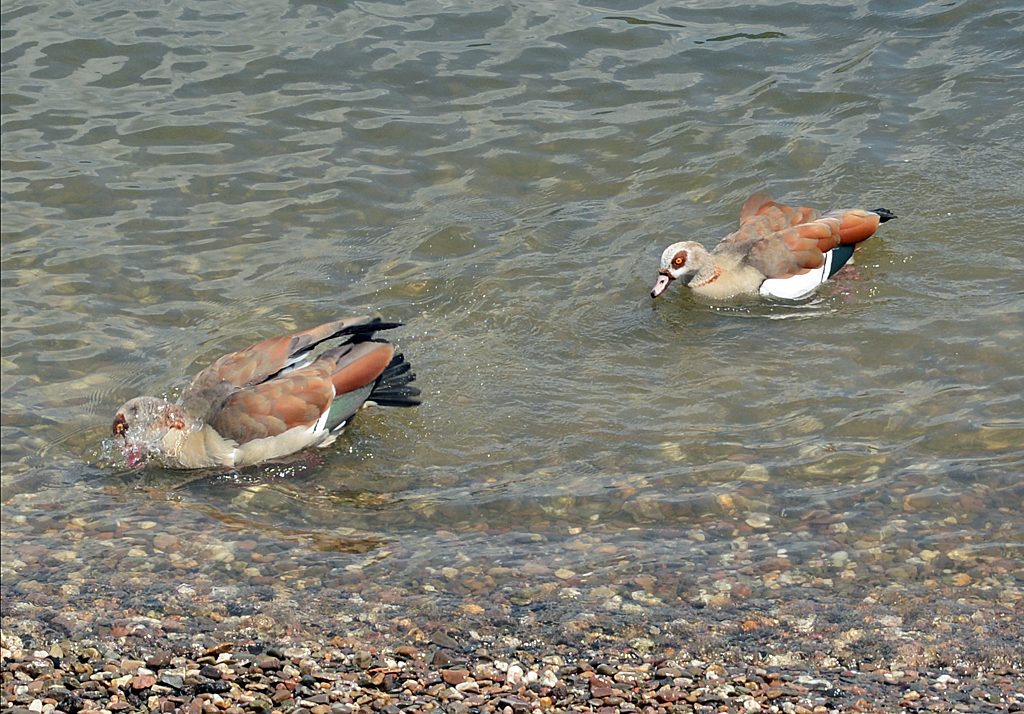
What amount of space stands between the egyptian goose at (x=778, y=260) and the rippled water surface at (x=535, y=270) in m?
0.18

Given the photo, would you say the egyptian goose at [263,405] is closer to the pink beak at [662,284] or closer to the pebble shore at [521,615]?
the pebble shore at [521,615]

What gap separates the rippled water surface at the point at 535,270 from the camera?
7.09 meters

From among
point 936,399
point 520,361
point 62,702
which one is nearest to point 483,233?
point 520,361

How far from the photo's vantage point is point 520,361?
8883mm

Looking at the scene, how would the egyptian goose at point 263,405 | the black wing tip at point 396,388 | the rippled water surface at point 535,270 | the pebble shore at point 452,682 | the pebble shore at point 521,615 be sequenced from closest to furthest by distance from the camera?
the pebble shore at point 452,682 → the pebble shore at point 521,615 → the rippled water surface at point 535,270 → the egyptian goose at point 263,405 → the black wing tip at point 396,388

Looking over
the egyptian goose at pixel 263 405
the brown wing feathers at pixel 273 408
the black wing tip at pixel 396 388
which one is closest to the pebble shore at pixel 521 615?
the egyptian goose at pixel 263 405

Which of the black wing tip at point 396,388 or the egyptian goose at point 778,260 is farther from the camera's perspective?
the egyptian goose at point 778,260

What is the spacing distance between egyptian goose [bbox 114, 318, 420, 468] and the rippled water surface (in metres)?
0.20

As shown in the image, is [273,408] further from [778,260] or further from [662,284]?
[778,260]

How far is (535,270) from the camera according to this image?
1008cm

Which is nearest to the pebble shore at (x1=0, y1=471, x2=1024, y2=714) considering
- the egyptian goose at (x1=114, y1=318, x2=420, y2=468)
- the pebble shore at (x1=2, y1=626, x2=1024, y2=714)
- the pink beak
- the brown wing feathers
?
the pebble shore at (x1=2, y1=626, x2=1024, y2=714)

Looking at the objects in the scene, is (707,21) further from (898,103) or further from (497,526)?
(497,526)

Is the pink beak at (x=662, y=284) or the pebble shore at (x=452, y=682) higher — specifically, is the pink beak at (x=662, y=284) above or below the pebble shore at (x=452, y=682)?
above

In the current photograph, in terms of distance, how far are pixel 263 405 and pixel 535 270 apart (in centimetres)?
314
